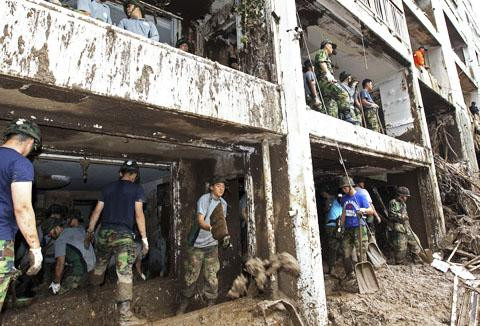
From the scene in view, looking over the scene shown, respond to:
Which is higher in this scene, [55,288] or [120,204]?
[120,204]

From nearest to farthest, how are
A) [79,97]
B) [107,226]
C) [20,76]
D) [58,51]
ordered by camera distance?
[20,76]
[58,51]
[79,97]
[107,226]

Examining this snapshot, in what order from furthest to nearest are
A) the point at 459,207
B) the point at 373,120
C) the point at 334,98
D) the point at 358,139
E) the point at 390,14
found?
the point at 459,207
the point at 390,14
the point at 373,120
the point at 334,98
the point at 358,139

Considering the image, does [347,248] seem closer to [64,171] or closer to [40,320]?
[40,320]

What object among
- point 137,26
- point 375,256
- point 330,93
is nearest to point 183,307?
point 375,256

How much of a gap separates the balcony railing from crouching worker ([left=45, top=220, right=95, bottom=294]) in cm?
717

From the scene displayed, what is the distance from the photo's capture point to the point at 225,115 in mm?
3258

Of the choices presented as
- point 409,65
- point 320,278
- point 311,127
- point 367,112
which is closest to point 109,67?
point 311,127

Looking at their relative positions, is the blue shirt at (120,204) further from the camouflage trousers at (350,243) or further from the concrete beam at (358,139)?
the camouflage trousers at (350,243)

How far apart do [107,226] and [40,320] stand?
5.10 ft

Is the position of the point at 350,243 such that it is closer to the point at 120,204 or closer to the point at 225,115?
the point at 225,115

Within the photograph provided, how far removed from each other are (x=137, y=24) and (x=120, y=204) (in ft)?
7.06

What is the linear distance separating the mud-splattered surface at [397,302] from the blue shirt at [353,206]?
3.20 ft

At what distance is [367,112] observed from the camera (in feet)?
22.8

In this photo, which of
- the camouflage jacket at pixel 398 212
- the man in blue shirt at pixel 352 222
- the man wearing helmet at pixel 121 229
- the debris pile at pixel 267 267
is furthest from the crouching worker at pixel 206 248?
the camouflage jacket at pixel 398 212
